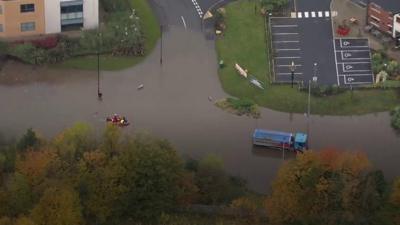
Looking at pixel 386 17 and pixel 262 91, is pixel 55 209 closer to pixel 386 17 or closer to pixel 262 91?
pixel 262 91

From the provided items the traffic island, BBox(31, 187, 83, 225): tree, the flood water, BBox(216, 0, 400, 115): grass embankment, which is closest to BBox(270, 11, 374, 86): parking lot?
BBox(216, 0, 400, 115): grass embankment

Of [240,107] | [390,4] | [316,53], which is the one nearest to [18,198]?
[240,107]

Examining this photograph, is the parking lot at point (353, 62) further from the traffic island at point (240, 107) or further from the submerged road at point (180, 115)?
the traffic island at point (240, 107)

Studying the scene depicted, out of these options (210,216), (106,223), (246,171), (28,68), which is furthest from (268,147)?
(28,68)

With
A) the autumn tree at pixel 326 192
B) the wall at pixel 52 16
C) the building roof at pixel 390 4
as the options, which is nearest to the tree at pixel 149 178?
the autumn tree at pixel 326 192

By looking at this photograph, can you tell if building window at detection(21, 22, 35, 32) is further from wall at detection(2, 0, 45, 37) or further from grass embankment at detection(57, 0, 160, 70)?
grass embankment at detection(57, 0, 160, 70)

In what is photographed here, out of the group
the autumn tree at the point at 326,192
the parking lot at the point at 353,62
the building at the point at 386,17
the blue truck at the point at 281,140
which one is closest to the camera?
the autumn tree at the point at 326,192
